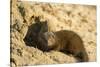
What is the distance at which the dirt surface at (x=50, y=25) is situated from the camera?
89.2 inches

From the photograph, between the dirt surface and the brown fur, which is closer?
the dirt surface

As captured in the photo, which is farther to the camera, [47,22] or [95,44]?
[95,44]

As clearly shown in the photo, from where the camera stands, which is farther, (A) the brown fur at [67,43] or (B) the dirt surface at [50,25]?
(A) the brown fur at [67,43]

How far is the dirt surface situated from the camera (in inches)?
89.2

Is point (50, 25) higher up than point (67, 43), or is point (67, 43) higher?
point (50, 25)

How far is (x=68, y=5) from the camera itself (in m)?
2.53

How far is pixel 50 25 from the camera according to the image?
2439 millimetres
